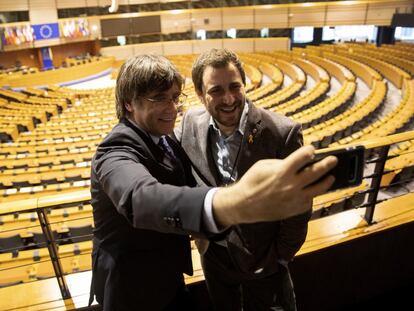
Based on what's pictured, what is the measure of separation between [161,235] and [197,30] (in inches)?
1060

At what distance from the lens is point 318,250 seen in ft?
7.52

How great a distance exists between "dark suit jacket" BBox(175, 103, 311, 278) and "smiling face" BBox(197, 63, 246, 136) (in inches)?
3.2

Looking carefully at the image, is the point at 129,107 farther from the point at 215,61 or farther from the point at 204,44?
the point at 204,44

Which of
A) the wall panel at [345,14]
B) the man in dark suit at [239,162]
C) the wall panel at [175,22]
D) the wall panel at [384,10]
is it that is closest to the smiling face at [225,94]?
the man in dark suit at [239,162]

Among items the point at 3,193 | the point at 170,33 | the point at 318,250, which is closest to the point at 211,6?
the point at 170,33

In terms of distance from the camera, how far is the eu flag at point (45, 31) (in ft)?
74.1

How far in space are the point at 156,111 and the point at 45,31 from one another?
25.2m

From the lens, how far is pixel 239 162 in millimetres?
1712

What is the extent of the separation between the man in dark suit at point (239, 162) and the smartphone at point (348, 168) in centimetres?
75

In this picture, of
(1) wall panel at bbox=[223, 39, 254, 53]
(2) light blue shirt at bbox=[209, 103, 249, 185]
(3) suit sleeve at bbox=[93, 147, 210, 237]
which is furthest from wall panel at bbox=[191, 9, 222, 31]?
(3) suit sleeve at bbox=[93, 147, 210, 237]

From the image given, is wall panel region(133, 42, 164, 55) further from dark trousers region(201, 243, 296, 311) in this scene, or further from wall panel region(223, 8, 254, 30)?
dark trousers region(201, 243, 296, 311)

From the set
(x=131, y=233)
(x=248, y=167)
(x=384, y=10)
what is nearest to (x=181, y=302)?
(x=131, y=233)

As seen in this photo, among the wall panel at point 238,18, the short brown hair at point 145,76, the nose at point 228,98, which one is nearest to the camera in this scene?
the short brown hair at point 145,76

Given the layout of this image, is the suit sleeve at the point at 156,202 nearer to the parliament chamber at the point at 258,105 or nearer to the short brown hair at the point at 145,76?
the short brown hair at the point at 145,76
